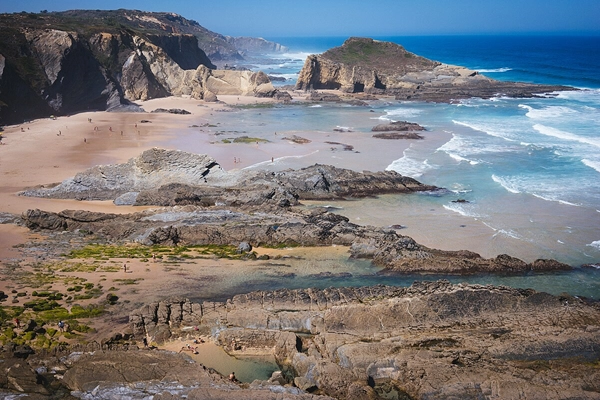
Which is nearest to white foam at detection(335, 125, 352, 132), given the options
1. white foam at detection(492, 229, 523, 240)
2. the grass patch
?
the grass patch

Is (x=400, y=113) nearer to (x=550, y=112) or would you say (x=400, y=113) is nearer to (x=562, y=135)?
(x=550, y=112)

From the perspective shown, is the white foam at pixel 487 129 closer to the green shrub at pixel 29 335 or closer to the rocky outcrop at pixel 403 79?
the rocky outcrop at pixel 403 79

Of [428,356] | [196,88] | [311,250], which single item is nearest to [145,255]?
[311,250]

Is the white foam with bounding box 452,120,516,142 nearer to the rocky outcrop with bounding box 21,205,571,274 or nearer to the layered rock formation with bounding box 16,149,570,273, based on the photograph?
the layered rock formation with bounding box 16,149,570,273

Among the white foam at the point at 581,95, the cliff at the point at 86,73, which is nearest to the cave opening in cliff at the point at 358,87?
the cliff at the point at 86,73

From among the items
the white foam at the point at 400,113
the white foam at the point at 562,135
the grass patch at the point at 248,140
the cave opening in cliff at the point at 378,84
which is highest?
the cave opening in cliff at the point at 378,84

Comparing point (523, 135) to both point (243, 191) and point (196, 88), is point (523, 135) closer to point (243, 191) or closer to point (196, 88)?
point (243, 191)
